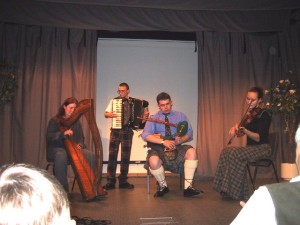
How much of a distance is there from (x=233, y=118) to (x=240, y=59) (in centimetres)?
101

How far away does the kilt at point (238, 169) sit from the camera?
3.95 m

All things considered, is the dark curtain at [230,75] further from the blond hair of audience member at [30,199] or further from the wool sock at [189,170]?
the blond hair of audience member at [30,199]

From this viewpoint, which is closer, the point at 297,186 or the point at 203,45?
the point at 297,186

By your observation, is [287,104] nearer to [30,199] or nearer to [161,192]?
[161,192]

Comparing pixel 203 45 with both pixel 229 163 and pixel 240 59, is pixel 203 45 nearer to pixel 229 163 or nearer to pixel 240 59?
pixel 240 59

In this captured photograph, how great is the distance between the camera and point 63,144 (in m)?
4.09

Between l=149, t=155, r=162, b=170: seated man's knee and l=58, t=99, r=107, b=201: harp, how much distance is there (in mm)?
619

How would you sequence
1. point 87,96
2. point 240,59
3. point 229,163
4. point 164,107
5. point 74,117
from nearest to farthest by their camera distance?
point 74,117, point 229,163, point 164,107, point 87,96, point 240,59

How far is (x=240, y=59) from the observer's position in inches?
241

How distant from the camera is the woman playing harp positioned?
3.91m

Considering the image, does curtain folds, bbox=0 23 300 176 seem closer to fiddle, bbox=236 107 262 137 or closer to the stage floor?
the stage floor

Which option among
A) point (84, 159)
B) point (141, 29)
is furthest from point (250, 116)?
point (141, 29)

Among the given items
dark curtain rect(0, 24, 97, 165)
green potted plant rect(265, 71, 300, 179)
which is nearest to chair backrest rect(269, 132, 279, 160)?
green potted plant rect(265, 71, 300, 179)

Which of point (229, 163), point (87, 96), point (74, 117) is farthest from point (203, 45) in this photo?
point (74, 117)
